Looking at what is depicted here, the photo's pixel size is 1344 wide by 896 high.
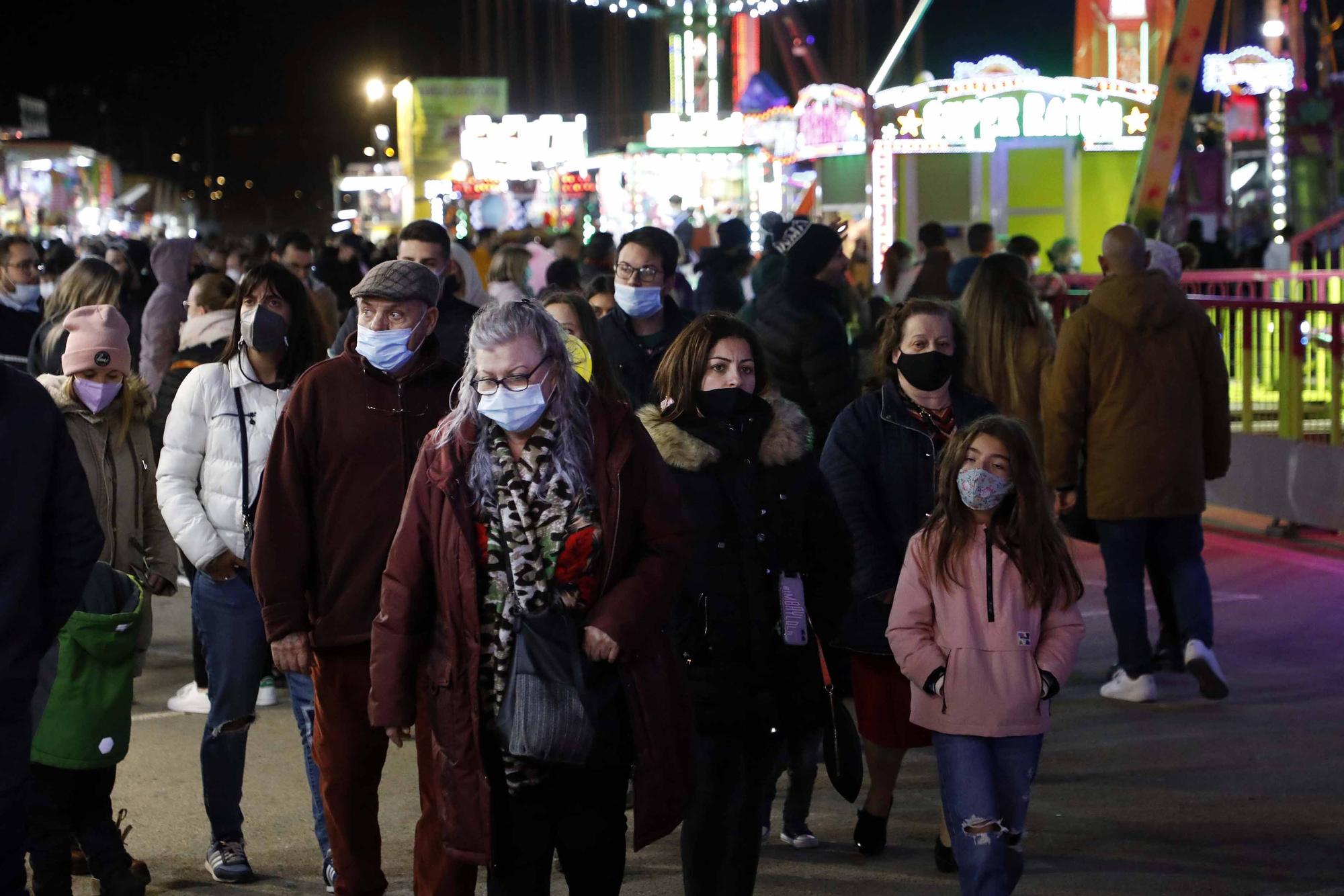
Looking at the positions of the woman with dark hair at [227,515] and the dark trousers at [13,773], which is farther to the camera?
the woman with dark hair at [227,515]

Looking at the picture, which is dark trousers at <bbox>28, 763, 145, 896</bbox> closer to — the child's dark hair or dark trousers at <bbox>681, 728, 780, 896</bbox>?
dark trousers at <bbox>681, 728, 780, 896</bbox>

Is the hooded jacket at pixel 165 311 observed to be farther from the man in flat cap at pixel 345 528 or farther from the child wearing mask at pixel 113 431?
the man in flat cap at pixel 345 528

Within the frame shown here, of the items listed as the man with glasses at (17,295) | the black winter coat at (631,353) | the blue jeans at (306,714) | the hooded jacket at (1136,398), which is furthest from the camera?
the man with glasses at (17,295)

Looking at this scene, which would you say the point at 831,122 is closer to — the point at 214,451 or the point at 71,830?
the point at 214,451

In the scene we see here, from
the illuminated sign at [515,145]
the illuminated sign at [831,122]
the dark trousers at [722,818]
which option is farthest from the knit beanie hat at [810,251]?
the illuminated sign at [515,145]

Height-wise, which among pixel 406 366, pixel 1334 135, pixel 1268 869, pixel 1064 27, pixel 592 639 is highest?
pixel 1064 27

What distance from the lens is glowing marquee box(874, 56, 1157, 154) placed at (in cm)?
2388

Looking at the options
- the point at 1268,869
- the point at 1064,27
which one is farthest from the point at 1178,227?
the point at 1064,27

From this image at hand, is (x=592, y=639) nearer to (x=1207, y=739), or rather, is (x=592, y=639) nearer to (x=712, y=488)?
A: (x=712, y=488)

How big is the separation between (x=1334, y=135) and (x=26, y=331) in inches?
846

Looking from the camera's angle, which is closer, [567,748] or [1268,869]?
[567,748]

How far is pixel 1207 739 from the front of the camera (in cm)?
700

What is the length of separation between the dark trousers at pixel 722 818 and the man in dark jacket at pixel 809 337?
10.9ft

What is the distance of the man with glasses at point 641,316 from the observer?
23.9ft
